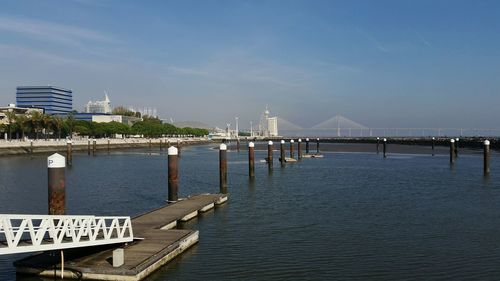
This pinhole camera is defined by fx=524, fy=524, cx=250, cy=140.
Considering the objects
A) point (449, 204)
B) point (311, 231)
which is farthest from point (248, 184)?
point (311, 231)

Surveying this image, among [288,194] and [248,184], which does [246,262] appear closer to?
[288,194]

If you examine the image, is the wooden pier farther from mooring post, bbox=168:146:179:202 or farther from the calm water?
mooring post, bbox=168:146:179:202

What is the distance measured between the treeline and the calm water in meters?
73.5

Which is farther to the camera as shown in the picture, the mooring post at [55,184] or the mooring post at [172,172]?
the mooring post at [172,172]

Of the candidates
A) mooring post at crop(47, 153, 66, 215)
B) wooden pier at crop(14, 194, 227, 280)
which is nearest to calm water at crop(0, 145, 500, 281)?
wooden pier at crop(14, 194, 227, 280)

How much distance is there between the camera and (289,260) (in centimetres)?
1773

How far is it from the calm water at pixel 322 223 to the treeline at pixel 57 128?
73526mm

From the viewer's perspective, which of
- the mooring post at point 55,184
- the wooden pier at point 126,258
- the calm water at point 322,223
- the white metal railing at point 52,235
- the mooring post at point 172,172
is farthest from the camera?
the mooring post at point 172,172

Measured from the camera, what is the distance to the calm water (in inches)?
659

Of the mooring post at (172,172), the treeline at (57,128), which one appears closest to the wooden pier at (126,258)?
the mooring post at (172,172)

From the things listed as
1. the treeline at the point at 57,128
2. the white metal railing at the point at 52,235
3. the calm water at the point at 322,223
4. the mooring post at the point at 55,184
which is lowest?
the calm water at the point at 322,223

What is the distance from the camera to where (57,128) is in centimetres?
12338

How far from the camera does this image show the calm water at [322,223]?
16750mm

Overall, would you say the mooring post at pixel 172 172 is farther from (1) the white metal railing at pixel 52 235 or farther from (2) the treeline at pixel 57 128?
(2) the treeline at pixel 57 128
